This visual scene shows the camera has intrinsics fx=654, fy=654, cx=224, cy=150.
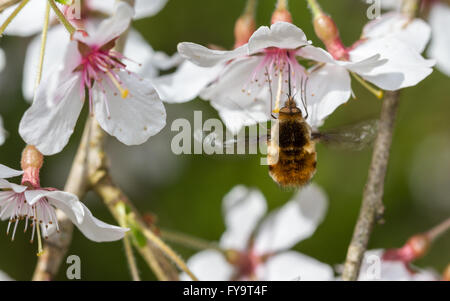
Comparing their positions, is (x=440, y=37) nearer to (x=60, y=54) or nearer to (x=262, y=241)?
(x=262, y=241)

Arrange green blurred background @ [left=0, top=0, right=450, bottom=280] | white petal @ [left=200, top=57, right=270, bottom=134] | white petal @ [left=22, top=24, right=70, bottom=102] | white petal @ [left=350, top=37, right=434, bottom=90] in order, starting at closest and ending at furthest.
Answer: white petal @ [left=350, top=37, right=434, bottom=90]
white petal @ [left=200, top=57, right=270, bottom=134]
white petal @ [left=22, top=24, right=70, bottom=102]
green blurred background @ [left=0, top=0, right=450, bottom=280]

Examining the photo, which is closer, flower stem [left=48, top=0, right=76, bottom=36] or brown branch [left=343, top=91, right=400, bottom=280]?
flower stem [left=48, top=0, right=76, bottom=36]

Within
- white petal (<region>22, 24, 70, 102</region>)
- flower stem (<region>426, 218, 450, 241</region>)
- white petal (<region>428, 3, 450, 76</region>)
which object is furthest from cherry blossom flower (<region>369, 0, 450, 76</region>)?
white petal (<region>22, 24, 70, 102</region>)

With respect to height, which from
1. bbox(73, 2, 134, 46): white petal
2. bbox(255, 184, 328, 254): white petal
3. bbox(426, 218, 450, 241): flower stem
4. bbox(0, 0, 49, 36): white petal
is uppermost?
bbox(0, 0, 49, 36): white petal

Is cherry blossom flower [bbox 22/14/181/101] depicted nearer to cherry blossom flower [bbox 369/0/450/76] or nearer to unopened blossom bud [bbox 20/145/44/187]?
unopened blossom bud [bbox 20/145/44/187]

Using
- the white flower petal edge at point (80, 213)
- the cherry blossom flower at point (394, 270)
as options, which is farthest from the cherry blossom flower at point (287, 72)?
the cherry blossom flower at point (394, 270)
